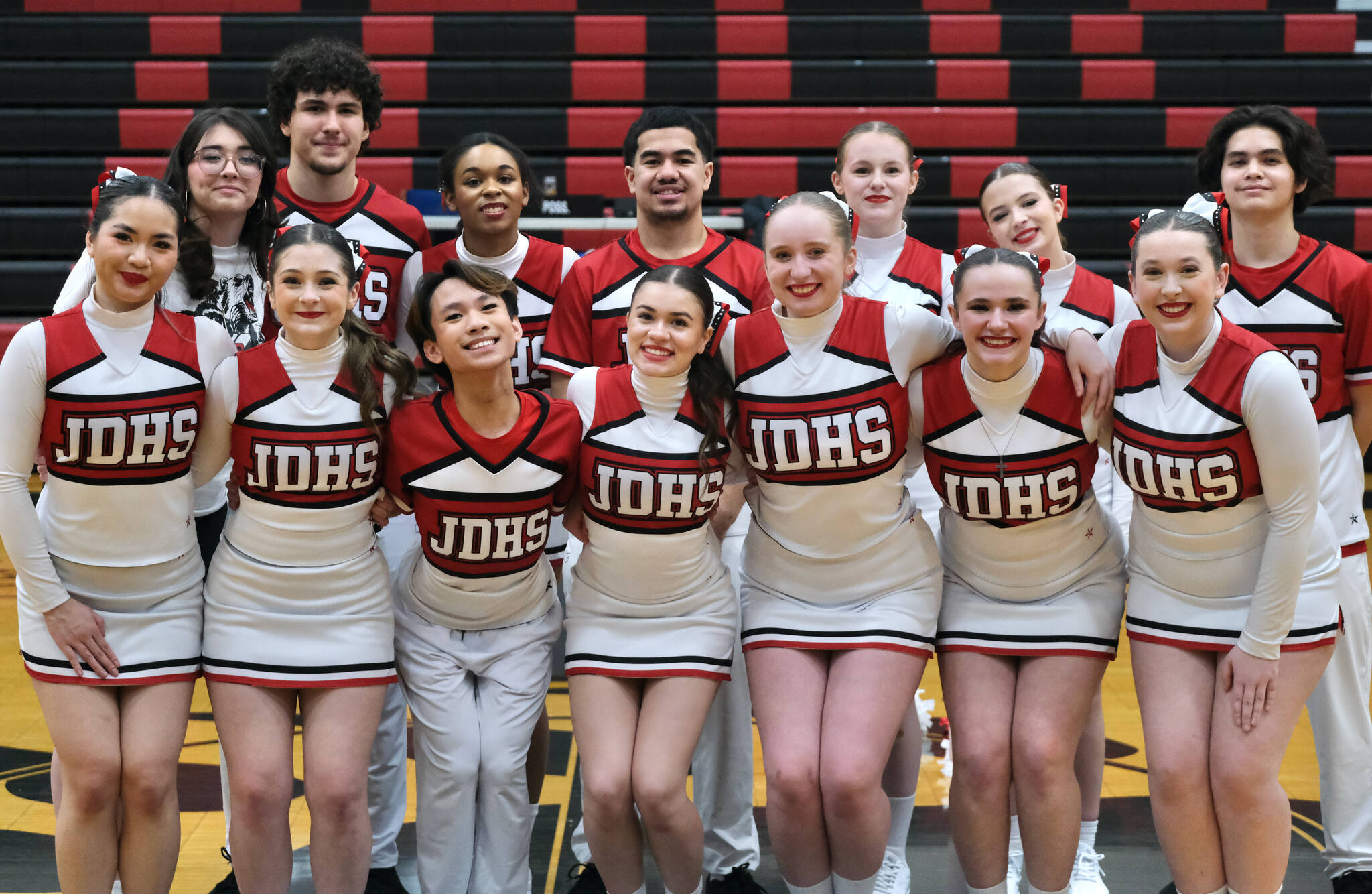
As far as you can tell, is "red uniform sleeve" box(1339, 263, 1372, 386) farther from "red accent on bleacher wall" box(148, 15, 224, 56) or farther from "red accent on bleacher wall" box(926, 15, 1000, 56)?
"red accent on bleacher wall" box(148, 15, 224, 56)

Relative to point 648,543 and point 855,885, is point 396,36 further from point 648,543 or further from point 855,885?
point 855,885

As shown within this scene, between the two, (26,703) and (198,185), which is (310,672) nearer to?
(198,185)

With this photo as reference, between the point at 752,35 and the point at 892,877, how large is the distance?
6732 millimetres

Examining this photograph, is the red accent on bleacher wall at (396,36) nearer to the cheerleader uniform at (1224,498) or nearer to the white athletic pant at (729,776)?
the white athletic pant at (729,776)

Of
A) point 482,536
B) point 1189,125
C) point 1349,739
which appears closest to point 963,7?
point 1189,125

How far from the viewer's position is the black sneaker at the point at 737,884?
289 cm

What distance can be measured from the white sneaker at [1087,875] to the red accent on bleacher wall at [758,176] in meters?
5.75

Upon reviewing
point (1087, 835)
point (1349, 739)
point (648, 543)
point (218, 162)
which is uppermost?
point (218, 162)

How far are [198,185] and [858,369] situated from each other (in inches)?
58.7

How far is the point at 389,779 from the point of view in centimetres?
297

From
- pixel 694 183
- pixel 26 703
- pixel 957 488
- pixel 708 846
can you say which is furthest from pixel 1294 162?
pixel 26 703

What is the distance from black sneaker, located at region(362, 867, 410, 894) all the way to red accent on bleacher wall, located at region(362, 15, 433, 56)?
21.6ft

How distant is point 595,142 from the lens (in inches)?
325

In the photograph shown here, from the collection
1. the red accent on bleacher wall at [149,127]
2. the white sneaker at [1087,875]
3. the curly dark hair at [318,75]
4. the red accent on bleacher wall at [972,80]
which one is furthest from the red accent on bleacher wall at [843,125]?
the white sneaker at [1087,875]
